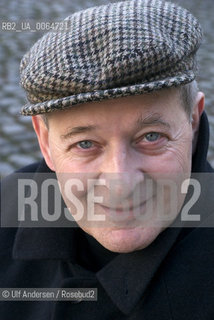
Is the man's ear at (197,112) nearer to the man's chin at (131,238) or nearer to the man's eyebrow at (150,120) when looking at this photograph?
the man's eyebrow at (150,120)

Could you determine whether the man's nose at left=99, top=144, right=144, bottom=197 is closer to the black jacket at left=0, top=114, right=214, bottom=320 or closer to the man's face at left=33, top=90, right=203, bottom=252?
the man's face at left=33, top=90, right=203, bottom=252

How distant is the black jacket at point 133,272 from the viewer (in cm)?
191

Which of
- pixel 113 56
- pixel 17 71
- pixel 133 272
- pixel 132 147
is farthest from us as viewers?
pixel 17 71

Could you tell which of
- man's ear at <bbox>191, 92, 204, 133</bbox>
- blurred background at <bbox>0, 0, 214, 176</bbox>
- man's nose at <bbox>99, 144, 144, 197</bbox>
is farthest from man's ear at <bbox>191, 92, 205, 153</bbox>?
blurred background at <bbox>0, 0, 214, 176</bbox>

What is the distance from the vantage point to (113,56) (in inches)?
67.3

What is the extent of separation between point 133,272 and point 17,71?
5.30m

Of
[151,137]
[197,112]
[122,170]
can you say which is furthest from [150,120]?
[197,112]

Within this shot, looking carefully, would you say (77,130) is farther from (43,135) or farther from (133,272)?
(133,272)

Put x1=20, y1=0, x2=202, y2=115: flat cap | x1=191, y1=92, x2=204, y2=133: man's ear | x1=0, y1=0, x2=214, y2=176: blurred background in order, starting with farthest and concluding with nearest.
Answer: x1=0, y1=0, x2=214, y2=176: blurred background → x1=191, y1=92, x2=204, y2=133: man's ear → x1=20, y1=0, x2=202, y2=115: flat cap

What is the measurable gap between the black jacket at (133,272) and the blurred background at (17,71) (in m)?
2.23

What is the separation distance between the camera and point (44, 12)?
918 cm

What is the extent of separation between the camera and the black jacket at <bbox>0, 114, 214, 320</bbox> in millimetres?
1914

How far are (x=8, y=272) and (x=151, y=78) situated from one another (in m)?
1.24

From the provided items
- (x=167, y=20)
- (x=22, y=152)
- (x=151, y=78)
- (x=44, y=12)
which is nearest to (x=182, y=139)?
(x=151, y=78)
